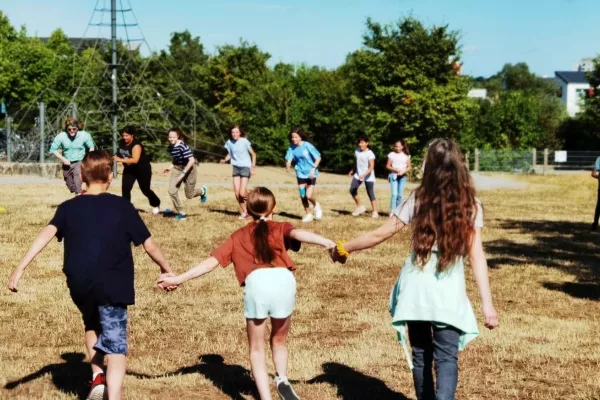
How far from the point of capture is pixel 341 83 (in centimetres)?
4000

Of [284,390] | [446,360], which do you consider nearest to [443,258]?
[446,360]

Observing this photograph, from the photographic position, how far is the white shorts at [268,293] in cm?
502

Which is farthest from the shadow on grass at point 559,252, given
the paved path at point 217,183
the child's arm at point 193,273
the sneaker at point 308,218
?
the paved path at point 217,183

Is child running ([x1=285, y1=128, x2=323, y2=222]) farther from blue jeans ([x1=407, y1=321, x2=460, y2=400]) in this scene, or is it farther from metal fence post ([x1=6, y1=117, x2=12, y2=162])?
metal fence post ([x1=6, y1=117, x2=12, y2=162])

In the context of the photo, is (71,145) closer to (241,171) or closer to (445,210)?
(241,171)

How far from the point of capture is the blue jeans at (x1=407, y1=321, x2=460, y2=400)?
15.5 ft

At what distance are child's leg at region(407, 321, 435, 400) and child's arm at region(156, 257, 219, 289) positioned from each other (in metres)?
1.21

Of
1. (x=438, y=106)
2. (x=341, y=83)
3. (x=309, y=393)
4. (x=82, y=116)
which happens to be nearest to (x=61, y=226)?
(x=309, y=393)

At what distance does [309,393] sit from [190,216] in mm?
11723

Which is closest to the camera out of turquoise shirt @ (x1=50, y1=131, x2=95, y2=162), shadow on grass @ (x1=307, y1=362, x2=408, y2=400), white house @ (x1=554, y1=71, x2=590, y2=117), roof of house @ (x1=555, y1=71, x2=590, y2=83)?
shadow on grass @ (x1=307, y1=362, x2=408, y2=400)

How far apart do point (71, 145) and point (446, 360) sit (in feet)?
39.5

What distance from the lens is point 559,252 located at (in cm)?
1363

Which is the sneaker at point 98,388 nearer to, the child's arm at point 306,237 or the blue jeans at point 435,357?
the child's arm at point 306,237

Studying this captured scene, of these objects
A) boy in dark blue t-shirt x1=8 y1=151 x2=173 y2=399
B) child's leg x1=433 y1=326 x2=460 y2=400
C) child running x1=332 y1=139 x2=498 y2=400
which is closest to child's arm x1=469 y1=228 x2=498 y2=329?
child running x1=332 y1=139 x2=498 y2=400
